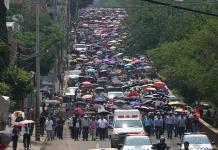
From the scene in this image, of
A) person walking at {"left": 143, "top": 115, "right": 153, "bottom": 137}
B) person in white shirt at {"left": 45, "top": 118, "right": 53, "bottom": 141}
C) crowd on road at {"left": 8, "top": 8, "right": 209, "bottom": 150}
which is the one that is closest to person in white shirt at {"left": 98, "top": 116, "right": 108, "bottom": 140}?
crowd on road at {"left": 8, "top": 8, "right": 209, "bottom": 150}

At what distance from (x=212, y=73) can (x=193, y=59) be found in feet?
41.3

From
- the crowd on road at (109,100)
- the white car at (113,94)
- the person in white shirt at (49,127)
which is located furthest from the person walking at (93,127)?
the white car at (113,94)

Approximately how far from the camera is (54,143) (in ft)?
159

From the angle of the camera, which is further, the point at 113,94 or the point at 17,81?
the point at 113,94

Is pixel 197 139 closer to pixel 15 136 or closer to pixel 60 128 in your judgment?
pixel 15 136

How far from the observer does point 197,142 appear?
117 ft

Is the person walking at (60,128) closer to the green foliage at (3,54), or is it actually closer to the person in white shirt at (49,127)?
the person in white shirt at (49,127)

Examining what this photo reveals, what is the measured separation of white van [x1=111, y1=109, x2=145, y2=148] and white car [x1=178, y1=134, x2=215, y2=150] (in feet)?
21.2

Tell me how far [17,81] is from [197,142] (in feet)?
46.0

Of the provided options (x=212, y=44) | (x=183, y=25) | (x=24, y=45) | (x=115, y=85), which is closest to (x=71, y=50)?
(x=183, y=25)

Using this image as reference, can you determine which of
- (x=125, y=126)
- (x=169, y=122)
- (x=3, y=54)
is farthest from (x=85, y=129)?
(x=3, y=54)

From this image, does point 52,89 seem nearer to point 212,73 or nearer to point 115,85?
point 115,85

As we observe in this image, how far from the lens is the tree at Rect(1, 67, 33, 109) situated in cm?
4630

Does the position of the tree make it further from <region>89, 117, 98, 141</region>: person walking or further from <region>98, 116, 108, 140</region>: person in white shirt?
<region>98, 116, 108, 140</region>: person in white shirt
